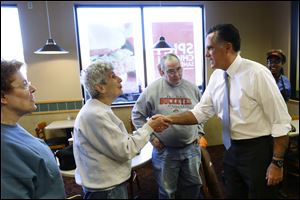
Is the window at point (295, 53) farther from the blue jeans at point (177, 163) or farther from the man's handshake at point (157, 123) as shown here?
the blue jeans at point (177, 163)

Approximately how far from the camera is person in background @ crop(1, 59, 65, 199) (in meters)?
0.75

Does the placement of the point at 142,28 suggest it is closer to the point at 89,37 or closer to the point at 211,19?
the point at 89,37

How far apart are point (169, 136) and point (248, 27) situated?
3.43 m

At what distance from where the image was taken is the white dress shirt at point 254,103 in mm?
1229

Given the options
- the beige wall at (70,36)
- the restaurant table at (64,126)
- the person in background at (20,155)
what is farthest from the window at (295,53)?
the restaurant table at (64,126)

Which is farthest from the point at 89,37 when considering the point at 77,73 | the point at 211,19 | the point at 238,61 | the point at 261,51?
the point at 238,61

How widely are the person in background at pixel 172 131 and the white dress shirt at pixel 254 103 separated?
0.67 metres

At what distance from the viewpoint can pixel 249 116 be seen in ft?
4.29

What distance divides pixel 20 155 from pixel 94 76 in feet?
1.67

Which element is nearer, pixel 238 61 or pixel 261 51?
pixel 238 61

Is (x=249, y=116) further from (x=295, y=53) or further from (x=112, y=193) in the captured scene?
(x=112, y=193)

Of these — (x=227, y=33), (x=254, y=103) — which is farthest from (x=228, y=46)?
(x=254, y=103)

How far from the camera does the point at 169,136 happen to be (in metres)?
1.97

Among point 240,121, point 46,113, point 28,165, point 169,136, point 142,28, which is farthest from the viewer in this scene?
point 142,28
